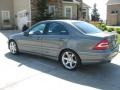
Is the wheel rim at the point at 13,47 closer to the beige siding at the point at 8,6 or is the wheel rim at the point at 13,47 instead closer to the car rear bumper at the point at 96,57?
the car rear bumper at the point at 96,57

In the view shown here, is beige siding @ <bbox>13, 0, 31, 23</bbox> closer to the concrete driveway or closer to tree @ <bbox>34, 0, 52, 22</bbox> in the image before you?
tree @ <bbox>34, 0, 52, 22</bbox>

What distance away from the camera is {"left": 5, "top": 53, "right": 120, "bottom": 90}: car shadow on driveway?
236 inches

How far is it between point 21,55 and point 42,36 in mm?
1818

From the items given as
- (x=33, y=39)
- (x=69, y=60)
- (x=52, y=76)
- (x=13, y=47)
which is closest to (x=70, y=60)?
(x=69, y=60)

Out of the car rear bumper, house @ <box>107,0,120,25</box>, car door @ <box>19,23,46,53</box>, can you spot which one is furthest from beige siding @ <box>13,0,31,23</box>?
house @ <box>107,0,120,25</box>

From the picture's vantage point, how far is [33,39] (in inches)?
327

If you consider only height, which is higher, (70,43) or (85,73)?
(70,43)

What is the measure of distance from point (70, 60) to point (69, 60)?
0.04m

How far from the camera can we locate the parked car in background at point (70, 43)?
260 inches

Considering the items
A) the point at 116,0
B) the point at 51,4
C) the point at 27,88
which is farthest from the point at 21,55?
the point at 116,0

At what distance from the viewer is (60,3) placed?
27.8 metres

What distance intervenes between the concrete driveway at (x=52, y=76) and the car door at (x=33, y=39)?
49 centimetres

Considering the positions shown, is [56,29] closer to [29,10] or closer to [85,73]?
[85,73]

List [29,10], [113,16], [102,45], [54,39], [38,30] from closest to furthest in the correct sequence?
[102,45]
[54,39]
[38,30]
[29,10]
[113,16]
